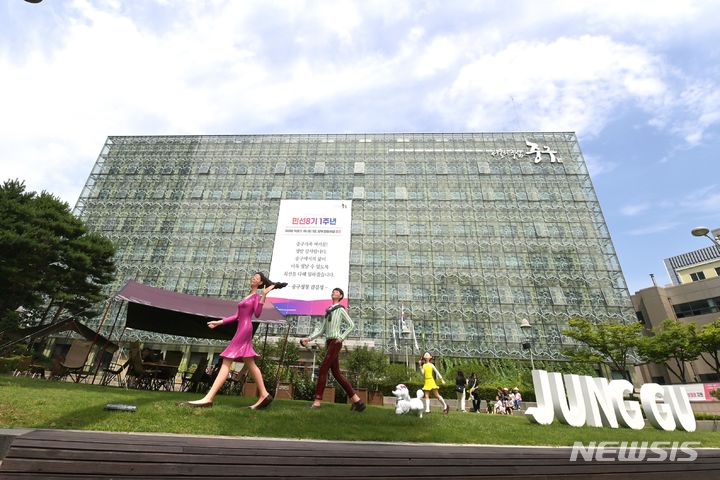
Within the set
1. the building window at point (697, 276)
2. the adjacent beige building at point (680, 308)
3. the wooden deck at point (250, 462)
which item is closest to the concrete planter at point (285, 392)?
the wooden deck at point (250, 462)

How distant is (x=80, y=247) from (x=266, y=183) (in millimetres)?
18356

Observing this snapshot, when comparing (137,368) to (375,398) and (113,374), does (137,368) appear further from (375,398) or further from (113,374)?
(375,398)

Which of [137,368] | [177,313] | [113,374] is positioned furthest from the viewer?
[113,374]

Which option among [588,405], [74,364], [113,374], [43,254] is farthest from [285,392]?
[43,254]

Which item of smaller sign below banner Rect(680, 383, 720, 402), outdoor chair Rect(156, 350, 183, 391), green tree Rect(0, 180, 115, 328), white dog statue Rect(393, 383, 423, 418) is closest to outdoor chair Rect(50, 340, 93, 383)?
outdoor chair Rect(156, 350, 183, 391)

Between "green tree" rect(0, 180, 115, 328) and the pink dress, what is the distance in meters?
19.6

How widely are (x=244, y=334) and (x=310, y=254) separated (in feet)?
86.1

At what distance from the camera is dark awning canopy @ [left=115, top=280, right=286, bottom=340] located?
35.0 ft

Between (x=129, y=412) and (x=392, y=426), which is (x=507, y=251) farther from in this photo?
(x=129, y=412)

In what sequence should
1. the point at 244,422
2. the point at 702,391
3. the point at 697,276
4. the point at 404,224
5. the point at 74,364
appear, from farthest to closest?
the point at 697,276
the point at 404,224
the point at 702,391
the point at 74,364
the point at 244,422

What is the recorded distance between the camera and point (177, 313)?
11789mm

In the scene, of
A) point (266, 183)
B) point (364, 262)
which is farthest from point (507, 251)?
point (266, 183)

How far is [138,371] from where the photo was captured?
9.95m

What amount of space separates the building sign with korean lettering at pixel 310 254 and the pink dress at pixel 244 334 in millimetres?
22279
